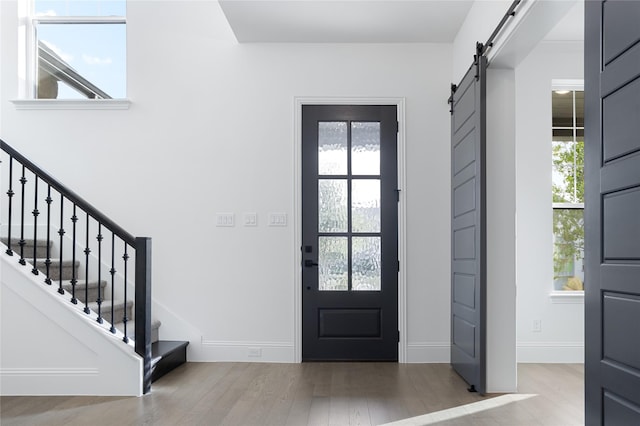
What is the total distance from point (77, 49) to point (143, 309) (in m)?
2.99

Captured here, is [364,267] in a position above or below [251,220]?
below

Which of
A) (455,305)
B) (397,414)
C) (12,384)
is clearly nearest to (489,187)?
(455,305)

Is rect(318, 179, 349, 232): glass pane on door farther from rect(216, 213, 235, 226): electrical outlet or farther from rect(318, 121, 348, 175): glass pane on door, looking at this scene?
rect(216, 213, 235, 226): electrical outlet

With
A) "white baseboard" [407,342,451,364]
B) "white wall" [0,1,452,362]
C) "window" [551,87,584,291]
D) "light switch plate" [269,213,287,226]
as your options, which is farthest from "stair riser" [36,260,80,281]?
"window" [551,87,584,291]

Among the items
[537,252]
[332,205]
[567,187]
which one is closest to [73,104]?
[332,205]

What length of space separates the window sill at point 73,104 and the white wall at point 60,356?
1938 millimetres

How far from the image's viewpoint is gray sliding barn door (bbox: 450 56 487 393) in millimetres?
4223

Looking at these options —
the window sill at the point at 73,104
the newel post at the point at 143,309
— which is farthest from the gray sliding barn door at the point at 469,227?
the window sill at the point at 73,104

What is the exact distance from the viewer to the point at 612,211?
226 cm

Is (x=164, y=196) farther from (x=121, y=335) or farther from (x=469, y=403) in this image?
(x=469, y=403)

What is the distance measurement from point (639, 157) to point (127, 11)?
488 cm

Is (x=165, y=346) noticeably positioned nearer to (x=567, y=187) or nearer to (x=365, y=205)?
(x=365, y=205)

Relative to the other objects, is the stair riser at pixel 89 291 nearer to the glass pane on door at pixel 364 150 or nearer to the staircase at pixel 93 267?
the staircase at pixel 93 267

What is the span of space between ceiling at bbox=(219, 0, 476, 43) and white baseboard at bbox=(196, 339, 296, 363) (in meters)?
2.75
